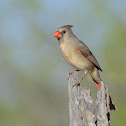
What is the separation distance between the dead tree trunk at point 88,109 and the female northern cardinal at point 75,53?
1302mm

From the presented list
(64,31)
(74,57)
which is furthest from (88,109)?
(64,31)

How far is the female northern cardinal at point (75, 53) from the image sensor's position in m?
5.84

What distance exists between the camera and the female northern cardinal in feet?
19.1

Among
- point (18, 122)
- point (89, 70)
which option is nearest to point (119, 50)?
point (18, 122)

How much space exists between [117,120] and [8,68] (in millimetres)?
4288

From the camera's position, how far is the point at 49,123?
33.6 feet

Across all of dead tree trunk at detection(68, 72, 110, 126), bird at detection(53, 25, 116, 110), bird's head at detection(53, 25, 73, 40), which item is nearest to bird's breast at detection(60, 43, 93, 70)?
bird at detection(53, 25, 116, 110)

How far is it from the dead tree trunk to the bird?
130 cm

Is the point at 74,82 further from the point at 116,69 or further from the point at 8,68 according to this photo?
the point at 8,68

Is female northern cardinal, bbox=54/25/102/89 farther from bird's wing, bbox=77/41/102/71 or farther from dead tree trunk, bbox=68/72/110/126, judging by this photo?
dead tree trunk, bbox=68/72/110/126

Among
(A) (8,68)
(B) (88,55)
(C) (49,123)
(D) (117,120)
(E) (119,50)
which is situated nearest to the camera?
(B) (88,55)

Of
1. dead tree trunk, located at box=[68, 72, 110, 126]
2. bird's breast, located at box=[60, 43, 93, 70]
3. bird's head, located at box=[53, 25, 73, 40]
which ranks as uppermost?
bird's head, located at box=[53, 25, 73, 40]

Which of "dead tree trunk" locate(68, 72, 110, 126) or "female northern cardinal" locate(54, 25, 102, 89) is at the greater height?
"female northern cardinal" locate(54, 25, 102, 89)

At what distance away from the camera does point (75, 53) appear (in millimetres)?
5852
